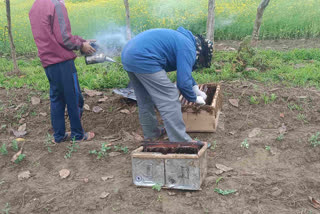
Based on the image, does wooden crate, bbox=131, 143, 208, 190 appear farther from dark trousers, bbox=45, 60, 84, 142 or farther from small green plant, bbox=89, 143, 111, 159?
dark trousers, bbox=45, 60, 84, 142

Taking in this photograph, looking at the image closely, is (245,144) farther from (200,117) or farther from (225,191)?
(225,191)

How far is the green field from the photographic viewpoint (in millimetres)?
9852

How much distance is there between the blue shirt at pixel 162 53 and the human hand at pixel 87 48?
723 millimetres

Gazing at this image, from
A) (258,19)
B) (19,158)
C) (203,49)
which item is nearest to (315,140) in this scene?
(203,49)

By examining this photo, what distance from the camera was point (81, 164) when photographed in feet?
12.1

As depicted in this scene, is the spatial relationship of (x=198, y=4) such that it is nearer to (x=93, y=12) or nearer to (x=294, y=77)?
(x=93, y=12)

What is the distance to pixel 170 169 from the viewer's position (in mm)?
3035

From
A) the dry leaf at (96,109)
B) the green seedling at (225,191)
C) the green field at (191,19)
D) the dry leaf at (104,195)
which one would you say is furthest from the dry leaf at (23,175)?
the green field at (191,19)

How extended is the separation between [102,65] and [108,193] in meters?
4.59

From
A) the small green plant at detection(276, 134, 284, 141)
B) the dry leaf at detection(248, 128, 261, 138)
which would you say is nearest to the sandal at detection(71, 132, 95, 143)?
the dry leaf at detection(248, 128, 261, 138)

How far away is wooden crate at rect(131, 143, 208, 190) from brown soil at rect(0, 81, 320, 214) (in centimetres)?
8

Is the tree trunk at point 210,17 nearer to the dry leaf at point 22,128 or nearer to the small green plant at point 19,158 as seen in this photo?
the dry leaf at point 22,128

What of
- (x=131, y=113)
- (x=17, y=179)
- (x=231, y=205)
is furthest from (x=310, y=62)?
(x=17, y=179)

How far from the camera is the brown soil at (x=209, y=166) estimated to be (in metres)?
2.90
